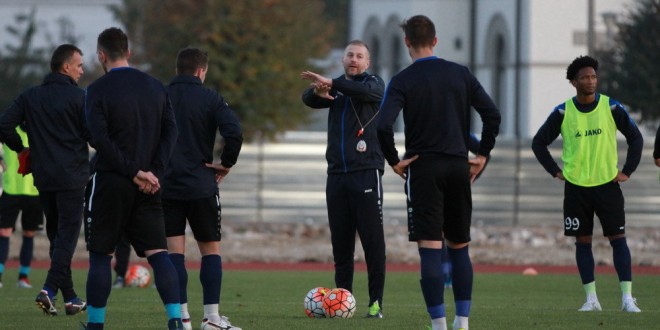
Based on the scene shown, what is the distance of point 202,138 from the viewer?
10273 millimetres

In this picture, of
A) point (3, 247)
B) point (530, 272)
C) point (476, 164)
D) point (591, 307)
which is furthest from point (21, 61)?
point (476, 164)

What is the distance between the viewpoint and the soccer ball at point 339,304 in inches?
437

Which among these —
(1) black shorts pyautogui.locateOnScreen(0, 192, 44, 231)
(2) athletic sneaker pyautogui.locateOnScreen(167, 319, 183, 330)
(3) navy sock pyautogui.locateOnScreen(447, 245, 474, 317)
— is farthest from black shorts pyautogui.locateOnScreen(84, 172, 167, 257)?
(1) black shorts pyautogui.locateOnScreen(0, 192, 44, 231)

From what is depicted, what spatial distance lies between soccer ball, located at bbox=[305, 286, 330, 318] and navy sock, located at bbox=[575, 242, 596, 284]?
2494 mm

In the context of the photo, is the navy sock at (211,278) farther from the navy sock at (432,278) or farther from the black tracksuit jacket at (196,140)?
the navy sock at (432,278)

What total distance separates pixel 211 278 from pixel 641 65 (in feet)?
62.7

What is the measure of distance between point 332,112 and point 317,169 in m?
18.1

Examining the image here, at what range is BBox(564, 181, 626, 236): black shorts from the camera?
1208 centimetres

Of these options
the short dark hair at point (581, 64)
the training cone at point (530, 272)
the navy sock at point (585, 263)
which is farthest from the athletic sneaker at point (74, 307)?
the training cone at point (530, 272)

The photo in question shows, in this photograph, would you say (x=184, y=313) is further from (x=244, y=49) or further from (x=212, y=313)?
(x=244, y=49)

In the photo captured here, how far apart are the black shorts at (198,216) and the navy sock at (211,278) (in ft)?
0.51

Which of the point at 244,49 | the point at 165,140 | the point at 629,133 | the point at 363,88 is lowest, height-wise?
the point at 165,140

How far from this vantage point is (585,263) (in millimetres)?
12297

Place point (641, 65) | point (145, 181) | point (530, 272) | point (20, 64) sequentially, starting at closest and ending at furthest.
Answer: point (145, 181) → point (530, 272) → point (641, 65) → point (20, 64)
